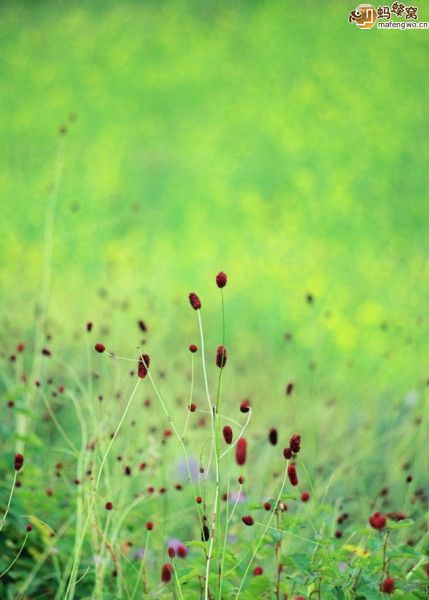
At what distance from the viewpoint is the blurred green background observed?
4.52 meters

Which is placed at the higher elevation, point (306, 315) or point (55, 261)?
point (55, 261)

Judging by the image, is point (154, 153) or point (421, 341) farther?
point (154, 153)

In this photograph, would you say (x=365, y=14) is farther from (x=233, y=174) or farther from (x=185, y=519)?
(x=185, y=519)

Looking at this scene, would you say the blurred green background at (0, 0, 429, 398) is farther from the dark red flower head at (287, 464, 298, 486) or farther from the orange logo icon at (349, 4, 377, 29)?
the dark red flower head at (287, 464, 298, 486)

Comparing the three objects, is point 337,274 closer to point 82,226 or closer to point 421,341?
point 421,341

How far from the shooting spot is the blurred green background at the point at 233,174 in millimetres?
4520

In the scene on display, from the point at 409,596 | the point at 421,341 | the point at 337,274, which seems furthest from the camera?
the point at 337,274

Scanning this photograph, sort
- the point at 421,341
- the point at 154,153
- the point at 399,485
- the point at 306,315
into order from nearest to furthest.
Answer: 1. the point at 399,485
2. the point at 421,341
3. the point at 306,315
4. the point at 154,153

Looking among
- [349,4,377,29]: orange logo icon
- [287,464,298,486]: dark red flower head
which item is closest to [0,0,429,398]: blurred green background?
[349,4,377,29]: orange logo icon

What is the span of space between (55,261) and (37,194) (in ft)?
2.78

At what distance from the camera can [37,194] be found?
18.5 ft

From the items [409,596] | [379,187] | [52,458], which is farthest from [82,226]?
[409,596]
